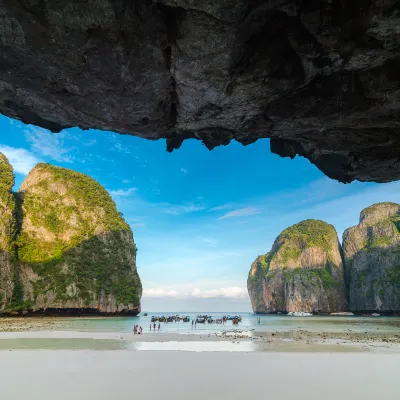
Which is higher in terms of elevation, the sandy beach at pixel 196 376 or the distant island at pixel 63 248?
the distant island at pixel 63 248

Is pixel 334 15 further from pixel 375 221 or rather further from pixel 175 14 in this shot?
pixel 375 221

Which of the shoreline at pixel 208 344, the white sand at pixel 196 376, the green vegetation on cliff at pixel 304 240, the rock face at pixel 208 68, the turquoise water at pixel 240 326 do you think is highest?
the green vegetation on cliff at pixel 304 240

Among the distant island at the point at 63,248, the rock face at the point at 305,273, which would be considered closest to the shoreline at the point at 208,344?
the distant island at the point at 63,248

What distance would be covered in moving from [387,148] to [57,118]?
12140mm

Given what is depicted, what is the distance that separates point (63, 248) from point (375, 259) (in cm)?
10282

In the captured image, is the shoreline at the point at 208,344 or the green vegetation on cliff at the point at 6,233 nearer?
the shoreline at the point at 208,344

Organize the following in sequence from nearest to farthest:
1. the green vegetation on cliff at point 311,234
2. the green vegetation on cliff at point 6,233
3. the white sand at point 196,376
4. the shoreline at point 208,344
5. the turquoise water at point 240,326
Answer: the white sand at point 196,376 < the shoreline at point 208,344 < the turquoise water at point 240,326 < the green vegetation on cliff at point 6,233 < the green vegetation on cliff at point 311,234

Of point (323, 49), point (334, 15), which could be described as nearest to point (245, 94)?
point (323, 49)

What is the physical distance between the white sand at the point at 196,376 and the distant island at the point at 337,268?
323ft

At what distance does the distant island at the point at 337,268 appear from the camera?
98625 millimetres

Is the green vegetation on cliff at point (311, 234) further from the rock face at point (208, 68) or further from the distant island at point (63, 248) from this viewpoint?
the rock face at point (208, 68)

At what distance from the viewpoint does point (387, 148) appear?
11.4 metres

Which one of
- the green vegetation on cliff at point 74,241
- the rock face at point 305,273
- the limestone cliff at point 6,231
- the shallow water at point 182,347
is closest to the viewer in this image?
the shallow water at point 182,347

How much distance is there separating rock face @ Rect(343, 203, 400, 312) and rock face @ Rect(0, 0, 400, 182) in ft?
340
